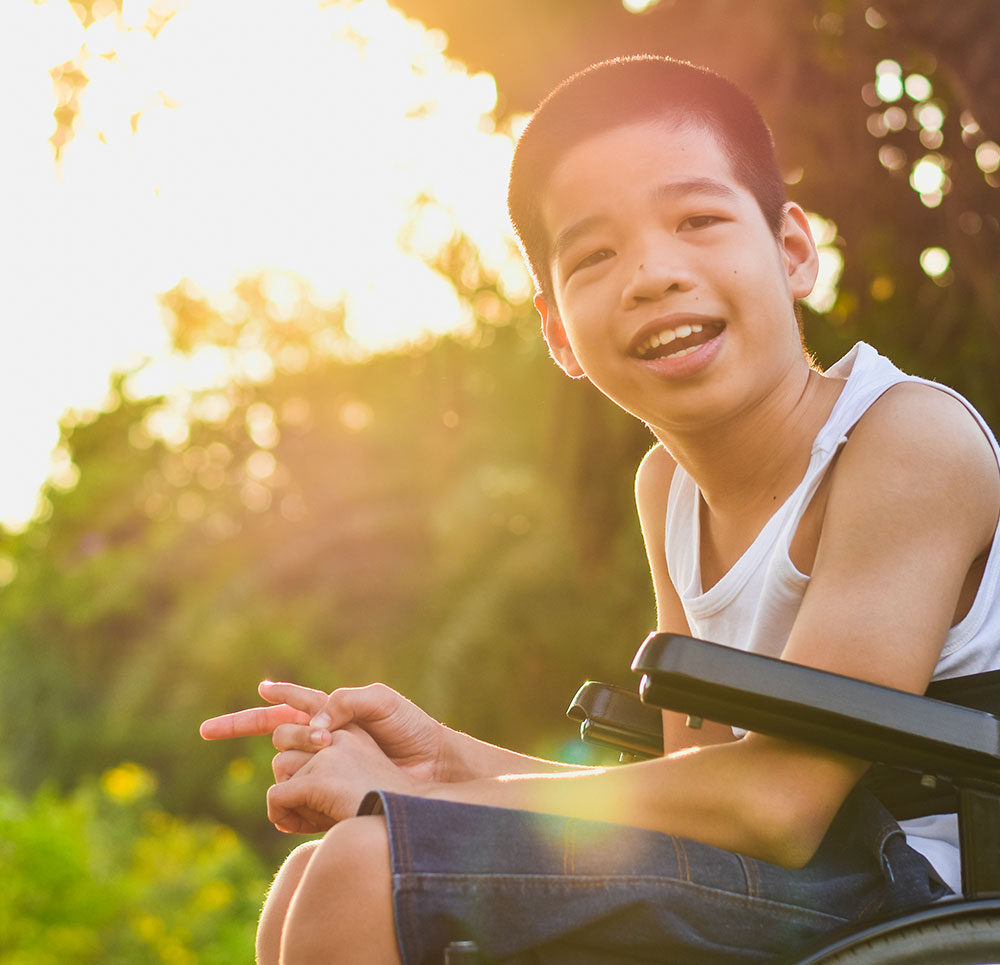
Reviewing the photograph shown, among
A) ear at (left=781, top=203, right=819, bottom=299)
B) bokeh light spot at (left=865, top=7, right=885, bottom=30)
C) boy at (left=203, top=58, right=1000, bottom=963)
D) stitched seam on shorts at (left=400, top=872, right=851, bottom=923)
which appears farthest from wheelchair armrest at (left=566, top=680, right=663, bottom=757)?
bokeh light spot at (left=865, top=7, right=885, bottom=30)

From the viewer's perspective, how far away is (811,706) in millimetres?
1142

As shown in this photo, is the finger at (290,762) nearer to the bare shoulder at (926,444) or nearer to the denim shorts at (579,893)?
the denim shorts at (579,893)

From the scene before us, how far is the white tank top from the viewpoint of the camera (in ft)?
4.62

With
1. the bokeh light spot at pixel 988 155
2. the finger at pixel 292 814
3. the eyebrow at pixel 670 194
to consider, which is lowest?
the finger at pixel 292 814

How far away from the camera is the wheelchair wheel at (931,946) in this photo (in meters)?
1.12

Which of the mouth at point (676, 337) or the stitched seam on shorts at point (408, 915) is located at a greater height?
the mouth at point (676, 337)

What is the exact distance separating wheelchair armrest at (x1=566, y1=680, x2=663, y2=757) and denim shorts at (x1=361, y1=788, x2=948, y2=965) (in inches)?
20.7

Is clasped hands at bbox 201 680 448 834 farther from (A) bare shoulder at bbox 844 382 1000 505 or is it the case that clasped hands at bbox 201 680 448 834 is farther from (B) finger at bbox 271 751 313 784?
(A) bare shoulder at bbox 844 382 1000 505

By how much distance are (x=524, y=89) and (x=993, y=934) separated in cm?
287

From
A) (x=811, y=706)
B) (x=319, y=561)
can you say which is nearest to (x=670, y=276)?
(x=811, y=706)

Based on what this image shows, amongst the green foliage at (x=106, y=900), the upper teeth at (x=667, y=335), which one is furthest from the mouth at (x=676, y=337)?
the green foliage at (x=106, y=900)

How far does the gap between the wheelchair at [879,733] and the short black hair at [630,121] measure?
0.79m

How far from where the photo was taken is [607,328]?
62.4 inches

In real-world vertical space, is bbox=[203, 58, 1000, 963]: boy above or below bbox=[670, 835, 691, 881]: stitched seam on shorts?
above
